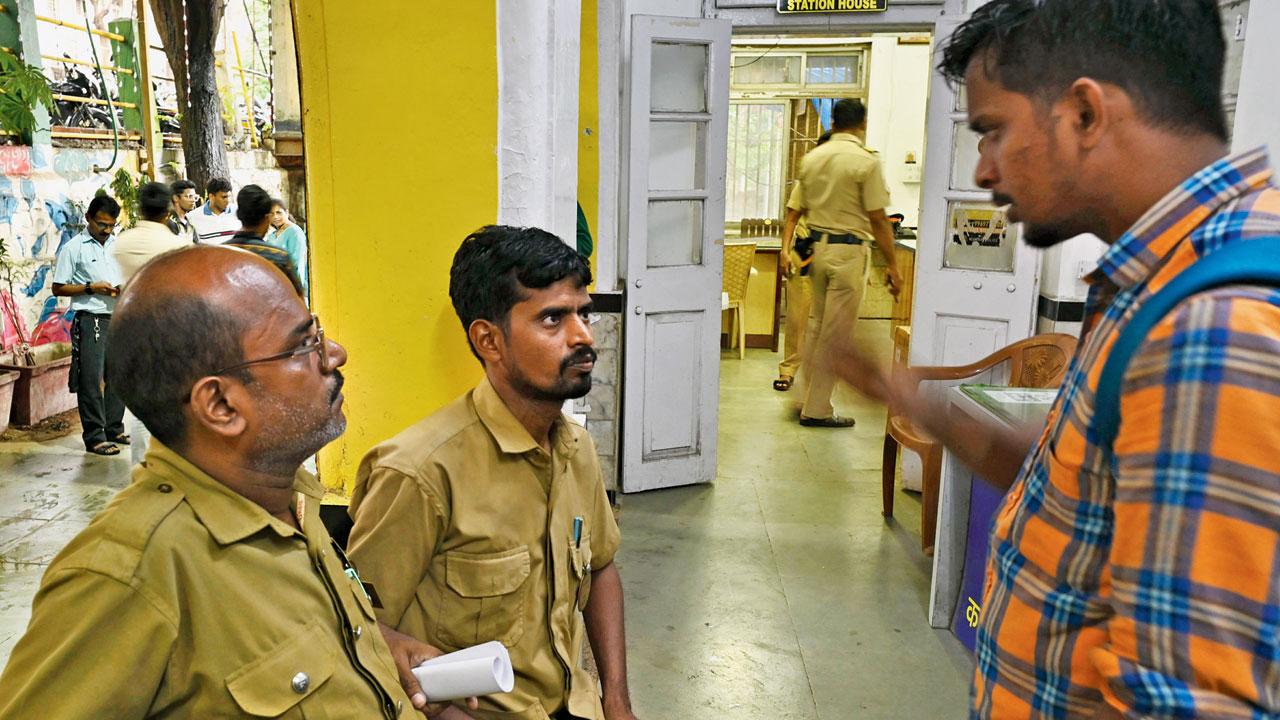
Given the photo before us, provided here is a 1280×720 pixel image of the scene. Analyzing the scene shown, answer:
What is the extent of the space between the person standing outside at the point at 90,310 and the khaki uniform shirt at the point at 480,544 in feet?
16.0

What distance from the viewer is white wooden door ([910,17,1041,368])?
4.64 metres

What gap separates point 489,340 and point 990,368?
2.91m

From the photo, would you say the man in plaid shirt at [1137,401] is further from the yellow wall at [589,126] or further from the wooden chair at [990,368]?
the yellow wall at [589,126]

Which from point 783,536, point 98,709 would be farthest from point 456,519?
point 783,536

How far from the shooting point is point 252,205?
460 centimetres

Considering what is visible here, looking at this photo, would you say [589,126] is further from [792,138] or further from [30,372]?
[792,138]

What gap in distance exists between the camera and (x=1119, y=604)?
853mm

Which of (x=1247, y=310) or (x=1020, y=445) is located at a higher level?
(x=1247, y=310)

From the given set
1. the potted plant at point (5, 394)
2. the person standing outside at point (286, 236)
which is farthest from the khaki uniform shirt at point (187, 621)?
the person standing outside at point (286, 236)

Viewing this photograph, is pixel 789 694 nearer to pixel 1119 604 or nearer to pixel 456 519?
pixel 456 519

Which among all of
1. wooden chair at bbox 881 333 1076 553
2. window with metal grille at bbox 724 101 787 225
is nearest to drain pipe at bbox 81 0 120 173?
window with metal grille at bbox 724 101 787 225

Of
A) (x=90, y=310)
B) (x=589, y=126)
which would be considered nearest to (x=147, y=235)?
(x=90, y=310)

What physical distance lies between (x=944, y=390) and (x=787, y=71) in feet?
23.6

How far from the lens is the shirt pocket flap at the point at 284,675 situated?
42.4 inches
